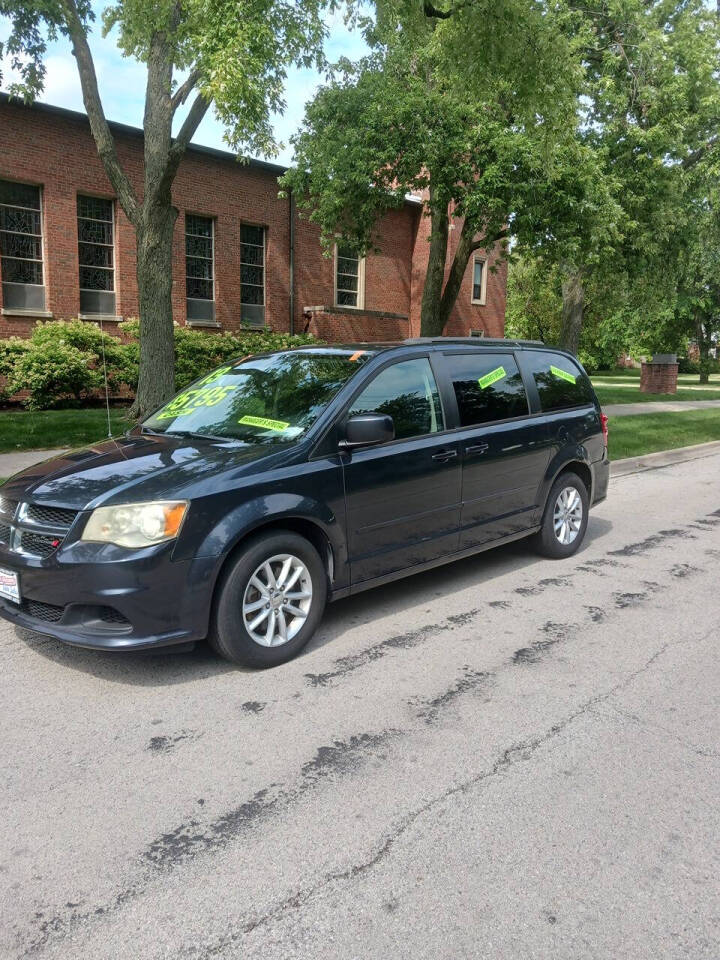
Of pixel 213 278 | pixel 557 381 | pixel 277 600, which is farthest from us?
pixel 213 278

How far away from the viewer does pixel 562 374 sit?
655cm

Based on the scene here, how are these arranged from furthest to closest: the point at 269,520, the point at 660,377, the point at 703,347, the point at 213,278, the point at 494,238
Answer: the point at 703,347 → the point at 660,377 → the point at 213,278 → the point at 494,238 → the point at 269,520

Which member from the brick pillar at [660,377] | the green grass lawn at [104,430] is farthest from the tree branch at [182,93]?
the brick pillar at [660,377]

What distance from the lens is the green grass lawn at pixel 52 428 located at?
37.7ft

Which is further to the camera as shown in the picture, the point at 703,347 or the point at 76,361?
the point at 703,347

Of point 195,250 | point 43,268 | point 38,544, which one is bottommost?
point 38,544

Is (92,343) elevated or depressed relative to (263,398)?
elevated

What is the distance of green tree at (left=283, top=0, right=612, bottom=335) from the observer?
11398mm

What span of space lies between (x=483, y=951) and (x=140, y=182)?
2015 centimetres

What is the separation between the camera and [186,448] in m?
4.54

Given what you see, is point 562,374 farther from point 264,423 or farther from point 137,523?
point 137,523

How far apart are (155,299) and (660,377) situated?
22619 mm

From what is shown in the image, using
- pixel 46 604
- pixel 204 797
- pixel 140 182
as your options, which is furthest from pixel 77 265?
pixel 204 797

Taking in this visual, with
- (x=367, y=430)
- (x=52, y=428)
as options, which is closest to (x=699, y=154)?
(x=52, y=428)
